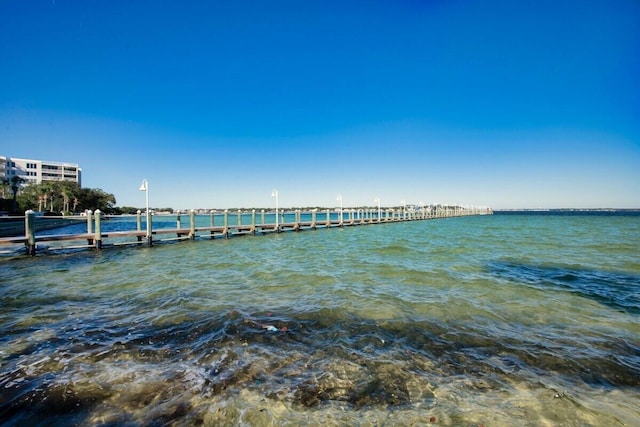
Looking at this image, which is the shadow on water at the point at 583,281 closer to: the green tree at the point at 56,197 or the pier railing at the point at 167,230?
the pier railing at the point at 167,230

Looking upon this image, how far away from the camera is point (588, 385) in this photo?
3709 millimetres

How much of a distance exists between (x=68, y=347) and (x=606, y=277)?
14.0 m

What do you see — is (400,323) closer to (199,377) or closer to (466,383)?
(466,383)

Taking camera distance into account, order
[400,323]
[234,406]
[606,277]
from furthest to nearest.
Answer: [606,277] < [400,323] < [234,406]

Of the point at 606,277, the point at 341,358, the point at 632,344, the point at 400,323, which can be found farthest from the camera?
the point at 606,277

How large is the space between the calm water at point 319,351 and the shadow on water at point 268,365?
2 centimetres

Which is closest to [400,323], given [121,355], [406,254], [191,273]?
[121,355]

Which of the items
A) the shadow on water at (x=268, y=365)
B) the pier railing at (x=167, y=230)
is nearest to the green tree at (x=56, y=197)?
the pier railing at (x=167, y=230)

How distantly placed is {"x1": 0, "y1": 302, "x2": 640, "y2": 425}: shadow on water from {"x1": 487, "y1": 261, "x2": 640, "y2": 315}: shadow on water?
11.7 ft

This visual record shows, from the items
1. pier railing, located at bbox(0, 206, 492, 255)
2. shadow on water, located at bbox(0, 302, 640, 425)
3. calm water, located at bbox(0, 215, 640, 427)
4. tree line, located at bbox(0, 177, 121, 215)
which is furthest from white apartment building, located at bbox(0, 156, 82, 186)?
shadow on water, located at bbox(0, 302, 640, 425)

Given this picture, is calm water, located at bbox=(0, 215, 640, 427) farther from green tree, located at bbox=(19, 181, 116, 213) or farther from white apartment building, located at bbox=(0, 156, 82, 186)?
white apartment building, located at bbox=(0, 156, 82, 186)

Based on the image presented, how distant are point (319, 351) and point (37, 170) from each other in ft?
427

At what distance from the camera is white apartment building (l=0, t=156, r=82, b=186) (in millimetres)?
90525

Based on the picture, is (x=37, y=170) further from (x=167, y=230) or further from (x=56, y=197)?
(x=167, y=230)
